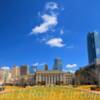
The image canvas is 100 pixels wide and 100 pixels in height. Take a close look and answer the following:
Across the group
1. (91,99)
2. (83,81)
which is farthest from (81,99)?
(83,81)

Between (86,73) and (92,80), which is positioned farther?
(86,73)

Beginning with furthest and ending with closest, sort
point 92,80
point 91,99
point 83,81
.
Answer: point 83,81 → point 92,80 → point 91,99

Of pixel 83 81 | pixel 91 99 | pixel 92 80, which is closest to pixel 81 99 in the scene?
pixel 91 99

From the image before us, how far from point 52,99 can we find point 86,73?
118547 millimetres

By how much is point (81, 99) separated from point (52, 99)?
166 inches

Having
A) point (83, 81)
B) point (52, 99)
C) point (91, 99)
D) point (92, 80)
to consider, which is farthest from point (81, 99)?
point (83, 81)

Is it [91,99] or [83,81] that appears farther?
[83,81]

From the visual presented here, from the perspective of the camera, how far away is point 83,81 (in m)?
144

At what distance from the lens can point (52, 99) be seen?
102ft

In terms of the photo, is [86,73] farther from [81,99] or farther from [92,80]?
[81,99]

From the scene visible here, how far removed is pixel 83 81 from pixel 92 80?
48.8 feet

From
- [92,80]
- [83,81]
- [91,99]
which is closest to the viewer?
[91,99]

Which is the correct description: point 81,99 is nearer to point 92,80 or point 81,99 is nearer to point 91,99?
point 91,99

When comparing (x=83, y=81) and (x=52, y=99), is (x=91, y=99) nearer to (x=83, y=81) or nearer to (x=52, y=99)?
(x=52, y=99)
